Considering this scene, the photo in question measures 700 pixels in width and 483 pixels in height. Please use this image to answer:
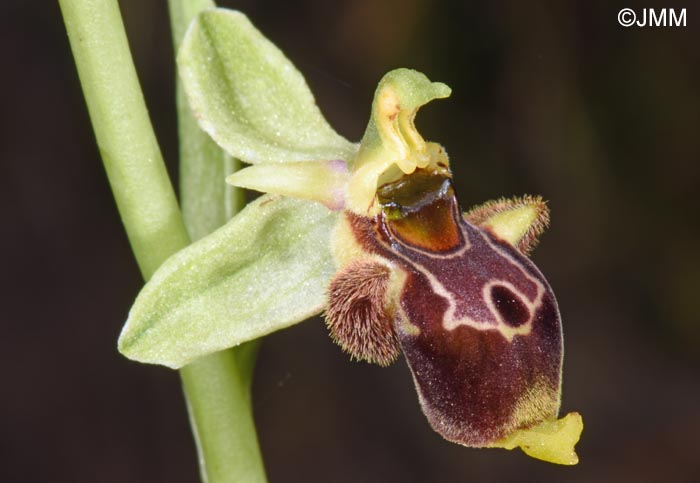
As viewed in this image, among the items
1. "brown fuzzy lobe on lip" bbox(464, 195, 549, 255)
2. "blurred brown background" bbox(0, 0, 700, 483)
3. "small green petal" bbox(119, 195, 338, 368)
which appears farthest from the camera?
"blurred brown background" bbox(0, 0, 700, 483)

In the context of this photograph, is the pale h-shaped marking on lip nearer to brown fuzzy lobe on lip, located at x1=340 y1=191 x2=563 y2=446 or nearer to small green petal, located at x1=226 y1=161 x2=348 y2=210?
brown fuzzy lobe on lip, located at x1=340 y1=191 x2=563 y2=446

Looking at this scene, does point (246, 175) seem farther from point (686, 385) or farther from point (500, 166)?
point (686, 385)

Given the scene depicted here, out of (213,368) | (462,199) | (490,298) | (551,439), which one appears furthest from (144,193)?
(462,199)

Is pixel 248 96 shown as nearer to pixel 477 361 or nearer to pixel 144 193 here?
pixel 144 193

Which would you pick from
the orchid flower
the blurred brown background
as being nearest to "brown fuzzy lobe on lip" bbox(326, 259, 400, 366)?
the orchid flower

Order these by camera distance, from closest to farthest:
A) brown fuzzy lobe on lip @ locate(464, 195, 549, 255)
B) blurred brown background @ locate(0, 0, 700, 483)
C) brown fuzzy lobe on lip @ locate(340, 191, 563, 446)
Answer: brown fuzzy lobe on lip @ locate(340, 191, 563, 446) < brown fuzzy lobe on lip @ locate(464, 195, 549, 255) < blurred brown background @ locate(0, 0, 700, 483)

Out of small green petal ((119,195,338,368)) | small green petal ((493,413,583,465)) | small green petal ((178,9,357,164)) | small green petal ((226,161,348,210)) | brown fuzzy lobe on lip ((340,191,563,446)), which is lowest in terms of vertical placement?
small green petal ((493,413,583,465))

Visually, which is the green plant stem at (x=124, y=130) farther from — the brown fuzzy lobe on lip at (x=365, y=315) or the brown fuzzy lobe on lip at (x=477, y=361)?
the brown fuzzy lobe on lip at (x=477, y=361)
